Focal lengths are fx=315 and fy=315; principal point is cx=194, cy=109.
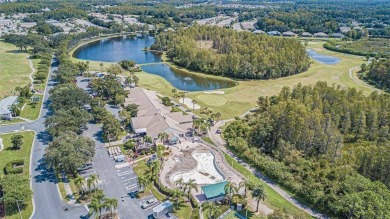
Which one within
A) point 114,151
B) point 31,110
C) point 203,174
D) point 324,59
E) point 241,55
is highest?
point 241,55

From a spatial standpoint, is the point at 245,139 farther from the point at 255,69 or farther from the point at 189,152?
the point at 255,69

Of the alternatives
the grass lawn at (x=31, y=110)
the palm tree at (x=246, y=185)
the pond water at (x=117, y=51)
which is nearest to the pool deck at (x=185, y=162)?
the palm tree at (x=246, y=185)

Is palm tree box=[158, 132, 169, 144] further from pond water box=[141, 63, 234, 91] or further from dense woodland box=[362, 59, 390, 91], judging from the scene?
dense woodland box=[362, 59, 390, 91]

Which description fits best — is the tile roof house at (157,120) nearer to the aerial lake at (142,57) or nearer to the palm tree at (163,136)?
the palm tree at (163,136)

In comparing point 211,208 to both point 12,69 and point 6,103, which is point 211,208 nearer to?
point 6,103

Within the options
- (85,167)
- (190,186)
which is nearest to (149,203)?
(190,186)

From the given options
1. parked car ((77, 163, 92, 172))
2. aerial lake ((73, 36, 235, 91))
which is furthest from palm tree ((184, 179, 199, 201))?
aerial lake ((73, 36, 235, 91))
